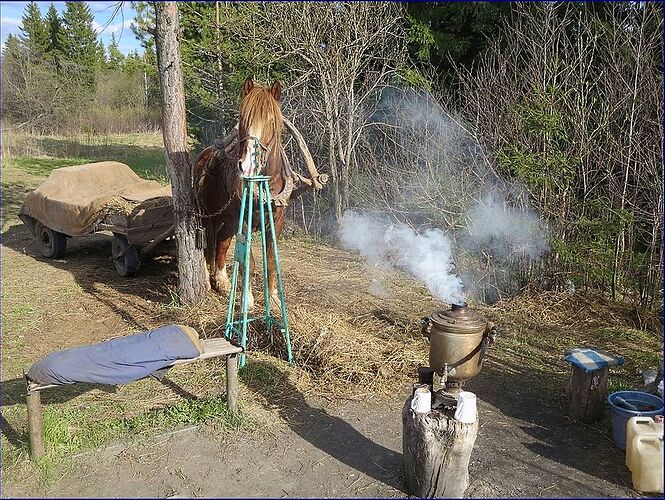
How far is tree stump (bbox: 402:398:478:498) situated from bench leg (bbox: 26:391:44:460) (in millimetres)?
2470

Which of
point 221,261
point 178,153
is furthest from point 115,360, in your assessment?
point 221,261

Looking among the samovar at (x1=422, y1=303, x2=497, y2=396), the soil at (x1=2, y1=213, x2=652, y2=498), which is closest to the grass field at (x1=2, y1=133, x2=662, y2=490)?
the soil at (x1=2, y1=213, x2=652, y2=498)

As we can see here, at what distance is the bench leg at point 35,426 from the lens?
355cm

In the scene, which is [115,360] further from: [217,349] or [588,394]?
[588,394]

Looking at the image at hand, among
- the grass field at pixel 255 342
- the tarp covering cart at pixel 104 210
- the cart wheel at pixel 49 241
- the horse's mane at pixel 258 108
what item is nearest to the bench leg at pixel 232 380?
the grass field at pixel 255 342

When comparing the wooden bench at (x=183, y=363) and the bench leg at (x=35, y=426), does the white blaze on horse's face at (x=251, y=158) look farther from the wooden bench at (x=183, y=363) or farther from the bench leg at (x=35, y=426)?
the bench leg at (x=35, y=426)

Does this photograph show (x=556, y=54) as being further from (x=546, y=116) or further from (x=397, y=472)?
(x=397, y=472)

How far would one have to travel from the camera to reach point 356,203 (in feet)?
34.5

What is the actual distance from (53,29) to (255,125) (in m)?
31.0

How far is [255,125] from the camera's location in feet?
16.8

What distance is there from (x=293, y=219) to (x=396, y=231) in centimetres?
350

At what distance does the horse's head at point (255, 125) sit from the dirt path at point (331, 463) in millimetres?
2322

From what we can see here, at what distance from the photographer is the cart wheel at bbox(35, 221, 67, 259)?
9.08 meters

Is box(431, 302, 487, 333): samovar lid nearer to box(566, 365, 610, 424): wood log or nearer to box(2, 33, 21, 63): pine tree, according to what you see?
box(566, 365, 610, 424): wood log
